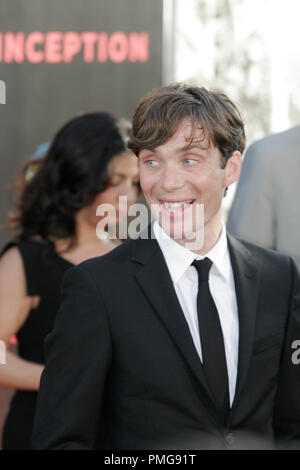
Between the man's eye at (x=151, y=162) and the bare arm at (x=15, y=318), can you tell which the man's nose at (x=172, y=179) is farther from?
the bare arm at (x=15, y=318)

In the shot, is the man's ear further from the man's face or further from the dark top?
the dark top

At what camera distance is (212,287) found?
2.13 m

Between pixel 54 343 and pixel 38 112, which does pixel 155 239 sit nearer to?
pixel 54 343

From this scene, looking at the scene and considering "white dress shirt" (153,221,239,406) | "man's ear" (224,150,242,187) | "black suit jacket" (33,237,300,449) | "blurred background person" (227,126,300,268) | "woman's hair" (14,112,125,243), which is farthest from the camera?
"woman's hair" (14,112,125,243)

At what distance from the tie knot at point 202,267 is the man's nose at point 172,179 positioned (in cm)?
20

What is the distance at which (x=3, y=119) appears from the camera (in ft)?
14.5

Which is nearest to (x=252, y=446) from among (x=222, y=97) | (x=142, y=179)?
(x=142, y=179)

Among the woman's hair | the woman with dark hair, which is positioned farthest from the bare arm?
the woman's hair

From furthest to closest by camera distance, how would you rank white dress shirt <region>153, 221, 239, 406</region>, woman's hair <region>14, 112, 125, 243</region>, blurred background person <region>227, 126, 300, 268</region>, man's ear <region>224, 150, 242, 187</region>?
woman's hair <region>14, 112, 125, 243</region> < blurred background person <region>227, 126, 300, 268</region> < man's ear <region>224, 150, 242, 187</region> < white dress shirt <region>153, 221, 239, 406</region>

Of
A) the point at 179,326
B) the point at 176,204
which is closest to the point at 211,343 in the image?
the point at 179,326

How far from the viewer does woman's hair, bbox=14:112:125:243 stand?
3162 mm

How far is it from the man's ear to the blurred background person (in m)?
0.74

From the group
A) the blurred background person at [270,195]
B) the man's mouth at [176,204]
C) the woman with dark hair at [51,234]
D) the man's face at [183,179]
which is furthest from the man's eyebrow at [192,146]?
the woman with dark hair at [51,234]

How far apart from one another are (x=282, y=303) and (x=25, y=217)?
1.43 meters
